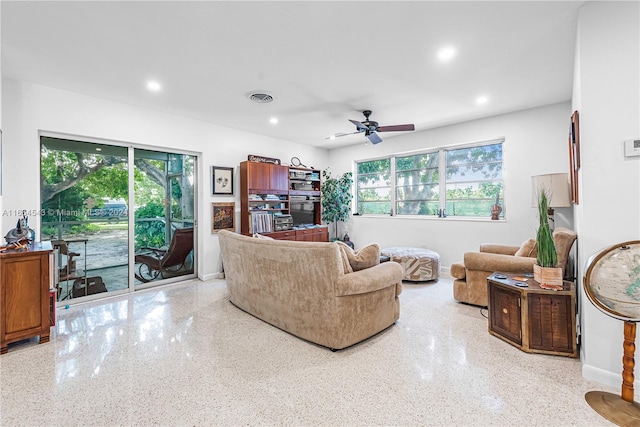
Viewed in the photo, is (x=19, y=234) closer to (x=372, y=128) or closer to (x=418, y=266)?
(x=372, y=128)

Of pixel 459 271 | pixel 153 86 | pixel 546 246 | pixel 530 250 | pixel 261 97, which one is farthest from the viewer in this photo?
pixel 261 97

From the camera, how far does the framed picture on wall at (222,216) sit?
4898mm

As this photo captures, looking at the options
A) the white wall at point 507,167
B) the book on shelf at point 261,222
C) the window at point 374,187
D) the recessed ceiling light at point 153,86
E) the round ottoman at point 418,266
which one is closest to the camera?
the recessed ceiling light at point 153,86

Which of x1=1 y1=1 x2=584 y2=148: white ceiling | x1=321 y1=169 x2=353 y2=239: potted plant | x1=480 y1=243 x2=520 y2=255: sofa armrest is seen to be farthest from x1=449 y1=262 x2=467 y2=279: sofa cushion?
x1=321 y1=169 x2=353 y2=239: potted plant

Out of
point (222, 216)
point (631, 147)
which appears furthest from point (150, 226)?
point (631, 147)

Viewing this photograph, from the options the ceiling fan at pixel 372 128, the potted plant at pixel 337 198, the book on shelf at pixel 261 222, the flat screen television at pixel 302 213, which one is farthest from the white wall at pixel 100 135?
the ceiling fan at pixel 372 128

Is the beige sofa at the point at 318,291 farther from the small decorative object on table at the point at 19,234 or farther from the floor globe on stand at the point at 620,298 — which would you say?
the small decorative object on table at the point at 19,234

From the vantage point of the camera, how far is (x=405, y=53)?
2723mm

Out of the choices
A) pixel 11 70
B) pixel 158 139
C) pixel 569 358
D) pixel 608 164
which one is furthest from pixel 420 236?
pixel 11 70

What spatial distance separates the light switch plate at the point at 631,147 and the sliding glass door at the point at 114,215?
508cm

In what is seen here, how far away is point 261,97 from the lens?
3734 millimetres

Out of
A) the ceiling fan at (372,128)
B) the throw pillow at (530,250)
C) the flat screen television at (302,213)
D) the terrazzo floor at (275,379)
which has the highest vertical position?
the ceiling fan at (372,128)

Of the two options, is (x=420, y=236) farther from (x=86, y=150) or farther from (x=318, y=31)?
(x=86, y=150)

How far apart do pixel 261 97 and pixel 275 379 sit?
3.22m
